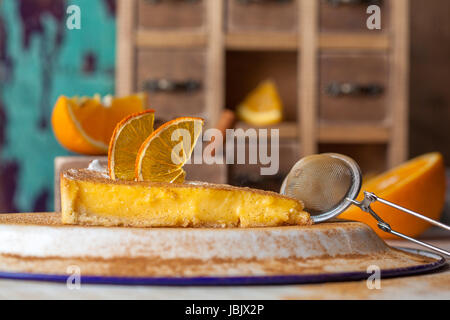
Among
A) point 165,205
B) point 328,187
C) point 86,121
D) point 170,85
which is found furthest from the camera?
point 170,85

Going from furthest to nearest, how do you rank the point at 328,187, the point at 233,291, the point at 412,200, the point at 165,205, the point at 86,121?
the point at 86,121, the point at 412,200, the point at 328,187, the point at 165,205, the point at 233,291

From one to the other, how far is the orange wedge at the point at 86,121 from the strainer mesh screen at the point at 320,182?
46 centimetres

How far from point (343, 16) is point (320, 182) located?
147cm

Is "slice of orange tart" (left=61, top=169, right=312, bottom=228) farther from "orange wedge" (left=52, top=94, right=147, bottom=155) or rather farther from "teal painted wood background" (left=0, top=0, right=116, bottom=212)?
"teal painted wood background" (left=0, top=0, right=116, bottom=212)

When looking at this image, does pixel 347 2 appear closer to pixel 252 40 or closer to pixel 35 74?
pixel 252 40

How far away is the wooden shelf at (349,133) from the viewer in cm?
220

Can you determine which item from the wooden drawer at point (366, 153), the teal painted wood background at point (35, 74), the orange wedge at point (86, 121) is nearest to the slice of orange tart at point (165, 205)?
the orange wedge at point (86, 121)

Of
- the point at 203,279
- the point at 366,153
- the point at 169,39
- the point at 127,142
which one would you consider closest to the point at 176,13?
the point at 169,39

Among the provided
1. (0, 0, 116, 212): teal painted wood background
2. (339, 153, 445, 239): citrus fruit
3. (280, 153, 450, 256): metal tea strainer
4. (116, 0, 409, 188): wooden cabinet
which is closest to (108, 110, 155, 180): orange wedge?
(280, 153, 450, 256): metal tea strainer

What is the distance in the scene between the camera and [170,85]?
2.16 meters
